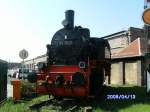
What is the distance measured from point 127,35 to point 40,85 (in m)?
25.5

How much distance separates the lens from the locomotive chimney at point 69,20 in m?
17.9

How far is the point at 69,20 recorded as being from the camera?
18.1m

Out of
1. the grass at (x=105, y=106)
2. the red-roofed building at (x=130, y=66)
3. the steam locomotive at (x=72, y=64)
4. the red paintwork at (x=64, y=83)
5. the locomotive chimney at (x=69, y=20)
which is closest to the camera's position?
the grass at (x=105, y=106)

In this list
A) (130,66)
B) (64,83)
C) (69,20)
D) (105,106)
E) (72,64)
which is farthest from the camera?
(130,66)

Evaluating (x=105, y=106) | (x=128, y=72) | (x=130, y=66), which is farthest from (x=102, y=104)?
(x=128, y=72)

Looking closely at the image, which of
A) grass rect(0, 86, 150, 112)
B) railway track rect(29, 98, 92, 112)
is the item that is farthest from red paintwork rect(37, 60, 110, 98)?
grass rect(0, 86, 150, 112)

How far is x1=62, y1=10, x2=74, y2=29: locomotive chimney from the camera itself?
705 inches

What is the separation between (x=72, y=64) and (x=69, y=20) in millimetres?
2749

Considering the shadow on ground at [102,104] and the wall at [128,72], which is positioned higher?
the wall at [128,72]

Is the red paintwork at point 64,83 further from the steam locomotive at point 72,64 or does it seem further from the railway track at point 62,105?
the railway track at point 62,105

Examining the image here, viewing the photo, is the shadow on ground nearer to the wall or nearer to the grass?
the grass

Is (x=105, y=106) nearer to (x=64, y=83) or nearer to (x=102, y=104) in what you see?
(x=102, y=104)

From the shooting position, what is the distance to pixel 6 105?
1605cm

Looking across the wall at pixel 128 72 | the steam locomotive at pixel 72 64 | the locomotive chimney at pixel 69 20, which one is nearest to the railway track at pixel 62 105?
the steam locomotive at pixel 72 64
